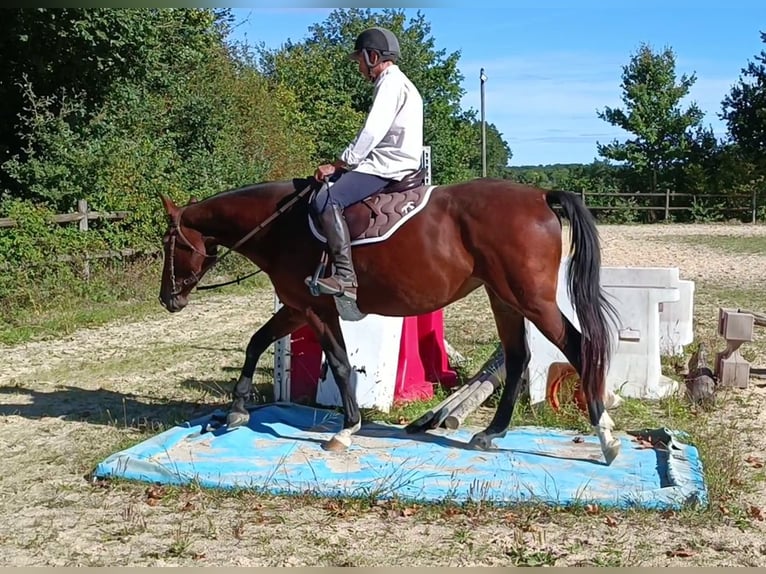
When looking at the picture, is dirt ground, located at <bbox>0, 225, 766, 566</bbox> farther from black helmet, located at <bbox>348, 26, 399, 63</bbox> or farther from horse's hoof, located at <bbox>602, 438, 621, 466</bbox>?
black helmet, located at <bbox>348, 26, 399, 63</bbox>

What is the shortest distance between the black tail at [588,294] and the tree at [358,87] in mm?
33253

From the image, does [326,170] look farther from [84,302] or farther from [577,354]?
A: [84,302]

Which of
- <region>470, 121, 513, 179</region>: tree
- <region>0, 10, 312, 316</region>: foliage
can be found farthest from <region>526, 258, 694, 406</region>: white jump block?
<region>470, 121, 513, 179</region>: tree

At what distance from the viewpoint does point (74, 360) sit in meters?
9.75

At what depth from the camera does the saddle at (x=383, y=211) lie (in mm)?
5750

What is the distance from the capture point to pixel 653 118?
3916cm

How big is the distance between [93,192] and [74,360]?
6091 millimetres

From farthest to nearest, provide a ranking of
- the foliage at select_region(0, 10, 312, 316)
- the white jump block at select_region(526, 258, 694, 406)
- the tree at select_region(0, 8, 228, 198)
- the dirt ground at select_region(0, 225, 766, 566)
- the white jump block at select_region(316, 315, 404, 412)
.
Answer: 1. the tree at select_region(0, 8, 228, 198)
2. the foliage at select_region(0, 10, 312, 316)
3. the white jump block at select_region(526, 258, 694, 406)
4. the white jump block at select_region(316, 315, 404, 412)
5. the dirt ground at select_region(0, 225, 766, 566)

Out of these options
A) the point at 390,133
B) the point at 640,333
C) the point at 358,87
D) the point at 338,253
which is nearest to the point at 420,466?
the point at 338,253

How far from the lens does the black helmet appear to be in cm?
565

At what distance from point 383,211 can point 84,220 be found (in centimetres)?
1002

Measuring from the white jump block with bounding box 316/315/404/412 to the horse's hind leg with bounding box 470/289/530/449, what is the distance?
4.23ft

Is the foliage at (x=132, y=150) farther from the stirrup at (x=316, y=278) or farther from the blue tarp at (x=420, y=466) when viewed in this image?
the stirrup at (x=316, y=278)

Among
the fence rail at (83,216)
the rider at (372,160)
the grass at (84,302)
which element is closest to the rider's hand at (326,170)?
the rider at (372,160)
